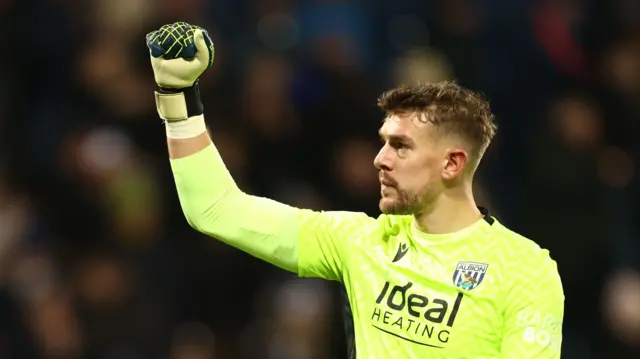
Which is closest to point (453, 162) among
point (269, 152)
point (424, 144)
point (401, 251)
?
point (424, 144)

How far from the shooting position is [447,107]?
4.42 meters

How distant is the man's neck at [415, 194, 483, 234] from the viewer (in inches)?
175

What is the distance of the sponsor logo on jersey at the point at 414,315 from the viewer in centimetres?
421

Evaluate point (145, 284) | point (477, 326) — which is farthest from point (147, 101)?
point (477, 326)

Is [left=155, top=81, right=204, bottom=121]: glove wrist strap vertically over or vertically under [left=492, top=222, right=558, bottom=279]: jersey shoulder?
over

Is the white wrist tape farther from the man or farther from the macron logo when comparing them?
the macron logo

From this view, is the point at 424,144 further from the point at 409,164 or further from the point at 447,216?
Result: the point at 447,216

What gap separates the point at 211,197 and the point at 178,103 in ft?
1.26

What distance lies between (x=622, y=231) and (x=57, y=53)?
4.07m

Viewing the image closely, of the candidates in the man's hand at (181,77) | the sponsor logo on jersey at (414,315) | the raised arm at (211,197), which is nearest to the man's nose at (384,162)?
the raised arm at (211,197)

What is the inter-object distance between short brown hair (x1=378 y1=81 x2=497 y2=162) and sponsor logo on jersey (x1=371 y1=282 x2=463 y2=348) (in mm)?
629

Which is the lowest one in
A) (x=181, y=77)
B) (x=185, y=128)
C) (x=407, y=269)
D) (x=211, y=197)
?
(x=407, y=269)

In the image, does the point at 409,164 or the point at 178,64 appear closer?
the point at 178,64

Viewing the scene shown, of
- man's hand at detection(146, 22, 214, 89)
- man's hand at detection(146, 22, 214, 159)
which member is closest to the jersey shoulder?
man's hand at detection(146, 22, 214, 159)
